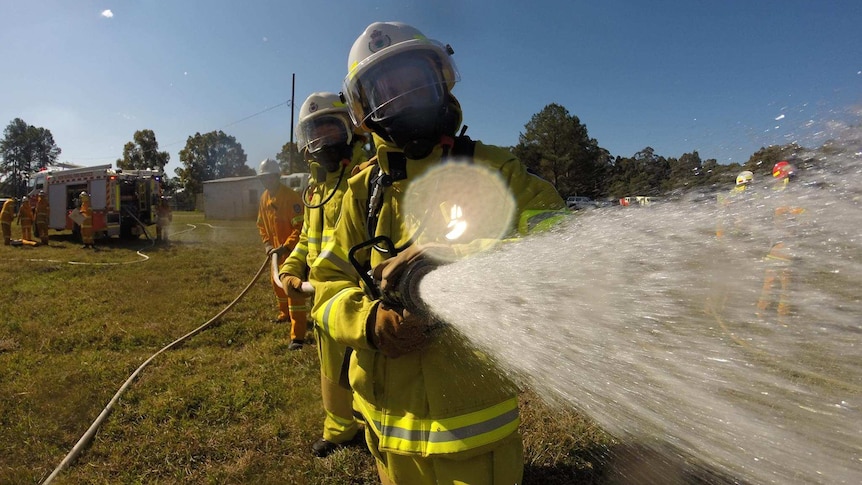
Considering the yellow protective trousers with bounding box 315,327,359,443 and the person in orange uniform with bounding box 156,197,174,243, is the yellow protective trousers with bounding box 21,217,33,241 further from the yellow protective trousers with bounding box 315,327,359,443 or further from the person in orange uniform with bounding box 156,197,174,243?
the yellow protective trousers with bounding box 315,327,359,443

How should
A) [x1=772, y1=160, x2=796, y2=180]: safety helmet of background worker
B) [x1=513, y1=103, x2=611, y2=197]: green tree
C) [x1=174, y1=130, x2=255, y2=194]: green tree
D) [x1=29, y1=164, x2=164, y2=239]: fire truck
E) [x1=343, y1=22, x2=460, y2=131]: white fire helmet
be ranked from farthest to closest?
[x1=174, y1=130, x2=255, y2=194]: green tree < [x1=29, y1=164, x2=164, y2=239]: fire truck < [x1=343, y1=22, x2=460, y2=131]: white fire helmet < [x1=513, y1=103, x2=611, y2=197]: green tree < [x1=772, y1=160, x2=796, y2=180]: safety helmet of background worker

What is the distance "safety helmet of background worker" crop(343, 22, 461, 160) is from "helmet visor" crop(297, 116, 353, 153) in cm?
211

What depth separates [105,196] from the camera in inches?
677

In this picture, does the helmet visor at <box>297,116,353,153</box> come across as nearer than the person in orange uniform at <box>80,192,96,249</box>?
Yes

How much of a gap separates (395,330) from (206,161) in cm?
6978

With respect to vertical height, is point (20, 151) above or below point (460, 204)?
above

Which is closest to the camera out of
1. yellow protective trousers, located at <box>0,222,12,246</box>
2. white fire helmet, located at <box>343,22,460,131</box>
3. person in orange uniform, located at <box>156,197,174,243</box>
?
white fire helmet, located at <box>343,22,460,131</box>

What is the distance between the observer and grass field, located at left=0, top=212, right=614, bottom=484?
334 centimetres

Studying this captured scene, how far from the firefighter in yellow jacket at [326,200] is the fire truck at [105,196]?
1720 centimetres

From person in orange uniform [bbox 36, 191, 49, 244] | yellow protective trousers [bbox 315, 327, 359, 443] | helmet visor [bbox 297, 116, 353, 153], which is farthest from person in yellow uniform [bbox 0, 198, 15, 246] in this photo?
yellow protective trousers [bbox 315, 327, 359, 443]

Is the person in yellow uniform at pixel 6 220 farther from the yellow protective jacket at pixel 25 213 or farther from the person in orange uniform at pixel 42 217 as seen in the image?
the person in orange uniform at pixel 42 217

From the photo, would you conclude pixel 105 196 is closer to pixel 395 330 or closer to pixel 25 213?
pixel 25 213

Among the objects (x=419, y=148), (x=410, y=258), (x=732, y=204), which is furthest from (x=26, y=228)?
(x=732, y=204)

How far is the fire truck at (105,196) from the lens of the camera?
17.3m
